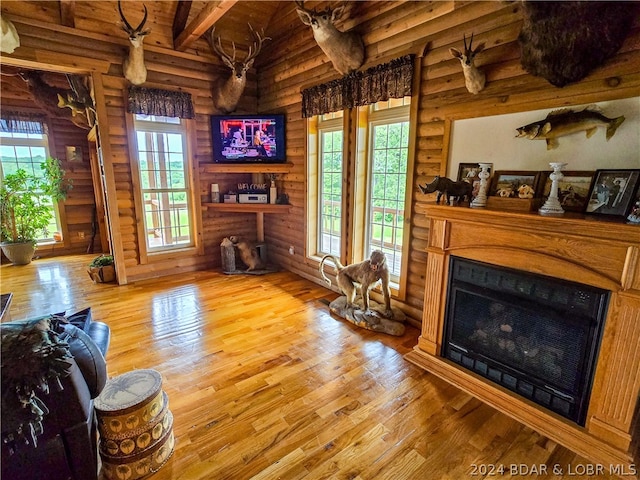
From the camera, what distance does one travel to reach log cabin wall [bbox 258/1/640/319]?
1938 mm

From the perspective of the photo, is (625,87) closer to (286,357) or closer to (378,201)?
(378,201)

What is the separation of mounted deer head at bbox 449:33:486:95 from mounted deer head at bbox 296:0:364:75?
3.74ft

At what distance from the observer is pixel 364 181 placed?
3.62 metres

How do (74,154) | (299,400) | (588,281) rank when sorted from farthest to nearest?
(74,154)
(299,400)
(588,281)

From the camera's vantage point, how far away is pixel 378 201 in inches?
140

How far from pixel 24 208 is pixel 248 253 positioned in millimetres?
3769

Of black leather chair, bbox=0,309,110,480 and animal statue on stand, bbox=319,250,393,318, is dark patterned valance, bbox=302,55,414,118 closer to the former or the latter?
animal statue on stand, bbox=319,250,393,318

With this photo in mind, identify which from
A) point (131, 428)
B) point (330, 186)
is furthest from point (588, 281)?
point (330, 186)

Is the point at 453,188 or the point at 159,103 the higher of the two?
the point at 159,103

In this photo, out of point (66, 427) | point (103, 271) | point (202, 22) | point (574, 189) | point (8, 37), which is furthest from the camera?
point (103, 271)

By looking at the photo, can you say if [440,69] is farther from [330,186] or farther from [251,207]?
[251,207]

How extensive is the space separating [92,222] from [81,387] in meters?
5.97

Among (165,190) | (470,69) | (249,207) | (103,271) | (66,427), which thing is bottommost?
(103,271)

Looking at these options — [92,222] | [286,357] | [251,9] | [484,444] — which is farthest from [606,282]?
[92,222]
